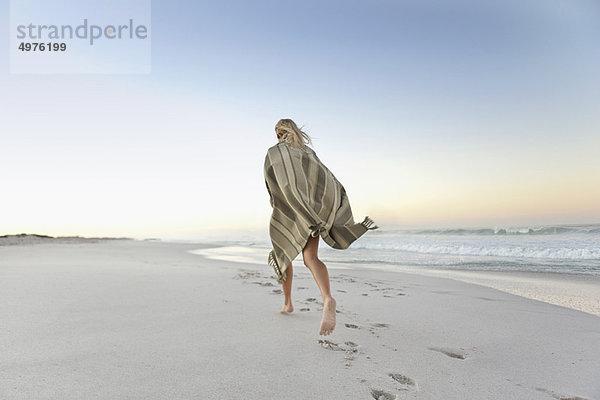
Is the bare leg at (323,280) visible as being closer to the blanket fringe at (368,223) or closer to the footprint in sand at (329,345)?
the footprint in sand at (329,345)

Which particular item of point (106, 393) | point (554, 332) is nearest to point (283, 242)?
point (106, 393)

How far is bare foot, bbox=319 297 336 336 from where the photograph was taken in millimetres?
2514

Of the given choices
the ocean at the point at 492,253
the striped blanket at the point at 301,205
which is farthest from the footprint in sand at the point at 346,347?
the ocean at the point at 492,253

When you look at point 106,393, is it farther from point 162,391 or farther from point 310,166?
point 310,166

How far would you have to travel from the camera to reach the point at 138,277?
5312mm

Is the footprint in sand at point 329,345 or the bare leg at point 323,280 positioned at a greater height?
the bare leg at point 323,280

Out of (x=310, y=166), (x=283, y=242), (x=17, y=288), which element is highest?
(x=310, y=166)

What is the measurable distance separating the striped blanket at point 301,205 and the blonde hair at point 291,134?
0.19ft

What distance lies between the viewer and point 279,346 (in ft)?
8.04

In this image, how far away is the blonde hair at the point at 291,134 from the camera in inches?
126

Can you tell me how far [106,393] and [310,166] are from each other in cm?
211

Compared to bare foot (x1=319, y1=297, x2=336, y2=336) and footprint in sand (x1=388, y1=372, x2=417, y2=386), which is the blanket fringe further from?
footprint in sand (x1=388, y1=372, x2=417, y2=386)

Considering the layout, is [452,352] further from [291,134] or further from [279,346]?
[291,134]

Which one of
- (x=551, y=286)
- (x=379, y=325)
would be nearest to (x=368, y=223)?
(x=379, y=325)
